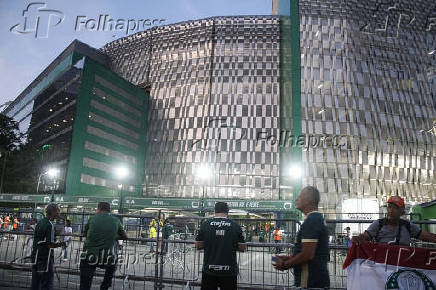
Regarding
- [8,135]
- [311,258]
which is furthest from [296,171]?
[8,135]

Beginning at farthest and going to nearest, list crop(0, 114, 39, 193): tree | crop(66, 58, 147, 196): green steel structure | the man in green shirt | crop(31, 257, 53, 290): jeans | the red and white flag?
1. crop(66, 58, 147, 196): green steel structure
2. crop(0, 114, 39, 193): tree
3. crop(31, 257, 53, 290): jeans
4. the man in green shirt
5. the red and white flag

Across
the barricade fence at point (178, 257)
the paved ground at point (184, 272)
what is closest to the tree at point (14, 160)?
the barricade fence at point (178, 257)

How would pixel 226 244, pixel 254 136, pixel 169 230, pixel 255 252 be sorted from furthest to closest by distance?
pixel 254 136 < pixel 169 230 < pixel 255 252 < pixel 226 244

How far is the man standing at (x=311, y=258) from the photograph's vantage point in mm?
3684

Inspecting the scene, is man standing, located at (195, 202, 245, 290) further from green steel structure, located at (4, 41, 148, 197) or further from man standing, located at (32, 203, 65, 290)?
green steel structure, located at (4, 41, 148, 197)

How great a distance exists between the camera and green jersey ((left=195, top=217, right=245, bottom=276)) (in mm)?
4648

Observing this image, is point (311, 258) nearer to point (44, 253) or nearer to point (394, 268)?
point (394, 268)

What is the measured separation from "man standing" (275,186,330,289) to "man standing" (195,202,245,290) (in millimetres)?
993

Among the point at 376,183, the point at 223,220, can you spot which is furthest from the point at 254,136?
the point at 223,220

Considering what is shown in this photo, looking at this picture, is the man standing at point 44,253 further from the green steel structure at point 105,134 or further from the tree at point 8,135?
the green steel structure at point 105,134

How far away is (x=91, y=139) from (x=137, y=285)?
2148 inches

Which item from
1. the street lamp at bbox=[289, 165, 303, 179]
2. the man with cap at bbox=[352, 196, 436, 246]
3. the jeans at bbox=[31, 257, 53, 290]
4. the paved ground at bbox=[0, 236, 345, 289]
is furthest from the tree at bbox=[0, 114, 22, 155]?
the man with cap at bbox=[352, 196, 436, 246]

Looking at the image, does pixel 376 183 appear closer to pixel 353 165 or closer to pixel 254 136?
pixel 353 165

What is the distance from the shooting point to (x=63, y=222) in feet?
39.7
